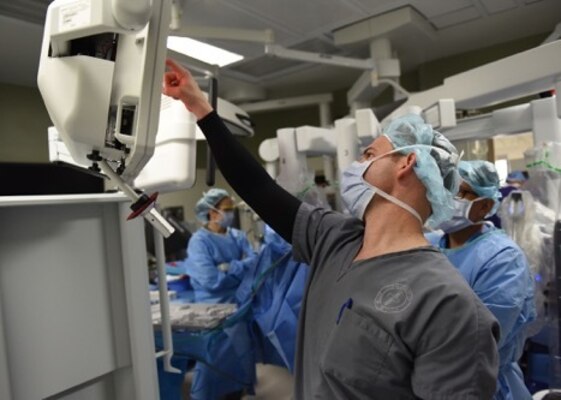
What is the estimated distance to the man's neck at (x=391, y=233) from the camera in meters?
0.95

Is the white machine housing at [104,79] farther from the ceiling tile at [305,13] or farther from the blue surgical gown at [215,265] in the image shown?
the ceiling tile at [305,13]

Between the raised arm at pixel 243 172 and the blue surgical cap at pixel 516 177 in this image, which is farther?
the blue surgical cap at pixel 516 177

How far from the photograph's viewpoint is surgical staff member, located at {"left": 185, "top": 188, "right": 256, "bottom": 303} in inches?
108

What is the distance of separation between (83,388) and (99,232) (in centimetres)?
41

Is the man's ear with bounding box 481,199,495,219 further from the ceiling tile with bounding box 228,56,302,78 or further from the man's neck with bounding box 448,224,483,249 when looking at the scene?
the ceiling tile with bounding box 228,56,302,78

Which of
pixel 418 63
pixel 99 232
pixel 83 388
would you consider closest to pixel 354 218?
pixel 99 232

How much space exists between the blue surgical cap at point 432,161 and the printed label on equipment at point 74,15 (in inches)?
27.7

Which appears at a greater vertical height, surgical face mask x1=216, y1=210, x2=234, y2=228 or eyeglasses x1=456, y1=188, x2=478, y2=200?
eyeglasses x1=456, y1=188, x2=478, y2=200

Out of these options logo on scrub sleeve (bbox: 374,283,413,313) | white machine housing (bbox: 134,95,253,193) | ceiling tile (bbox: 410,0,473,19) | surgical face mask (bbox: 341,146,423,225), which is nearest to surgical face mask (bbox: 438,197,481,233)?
surgical face mask (bbox: 341,146,423,225)

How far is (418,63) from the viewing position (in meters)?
4.24

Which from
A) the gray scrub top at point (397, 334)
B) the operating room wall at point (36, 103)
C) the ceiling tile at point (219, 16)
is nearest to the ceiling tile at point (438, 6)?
the ceiling tile at point (219, 16)

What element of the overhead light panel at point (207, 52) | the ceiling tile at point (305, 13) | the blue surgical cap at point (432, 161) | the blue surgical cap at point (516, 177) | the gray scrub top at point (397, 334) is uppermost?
the ceiling tile at point (305, 13)

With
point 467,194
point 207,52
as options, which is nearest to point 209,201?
point 207,52

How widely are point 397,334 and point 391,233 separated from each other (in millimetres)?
250
